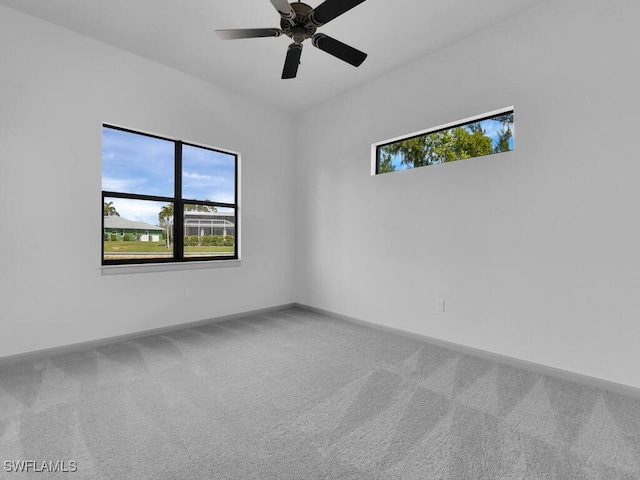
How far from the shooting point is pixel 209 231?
404 cm

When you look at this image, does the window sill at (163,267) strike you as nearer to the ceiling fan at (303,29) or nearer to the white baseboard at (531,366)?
the white baseboard at (531,366)

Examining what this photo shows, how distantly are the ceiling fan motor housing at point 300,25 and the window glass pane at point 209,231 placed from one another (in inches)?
97.5

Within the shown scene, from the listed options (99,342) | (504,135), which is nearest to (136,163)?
(99,342)

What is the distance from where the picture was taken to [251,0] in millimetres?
2490

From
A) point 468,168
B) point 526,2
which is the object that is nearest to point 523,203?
point 468,168

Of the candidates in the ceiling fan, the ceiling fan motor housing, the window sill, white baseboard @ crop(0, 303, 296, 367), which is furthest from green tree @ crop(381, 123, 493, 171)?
white baseboard @ crop(0, 303, 296, 367)

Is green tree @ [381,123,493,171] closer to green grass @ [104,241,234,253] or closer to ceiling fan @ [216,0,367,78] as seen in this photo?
ceiling fan @ [216,0,367,78]

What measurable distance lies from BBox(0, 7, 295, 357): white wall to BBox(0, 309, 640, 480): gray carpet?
48 cm

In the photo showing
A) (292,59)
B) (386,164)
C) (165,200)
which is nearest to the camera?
(292,59)

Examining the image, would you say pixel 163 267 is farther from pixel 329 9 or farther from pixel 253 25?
pixel 329 9

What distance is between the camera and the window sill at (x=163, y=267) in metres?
3.13

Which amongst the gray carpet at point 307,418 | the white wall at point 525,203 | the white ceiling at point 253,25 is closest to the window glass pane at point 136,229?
the gray carpet at point 307,418

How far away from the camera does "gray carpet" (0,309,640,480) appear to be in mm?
1474

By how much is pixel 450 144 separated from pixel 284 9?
6.85 ft
